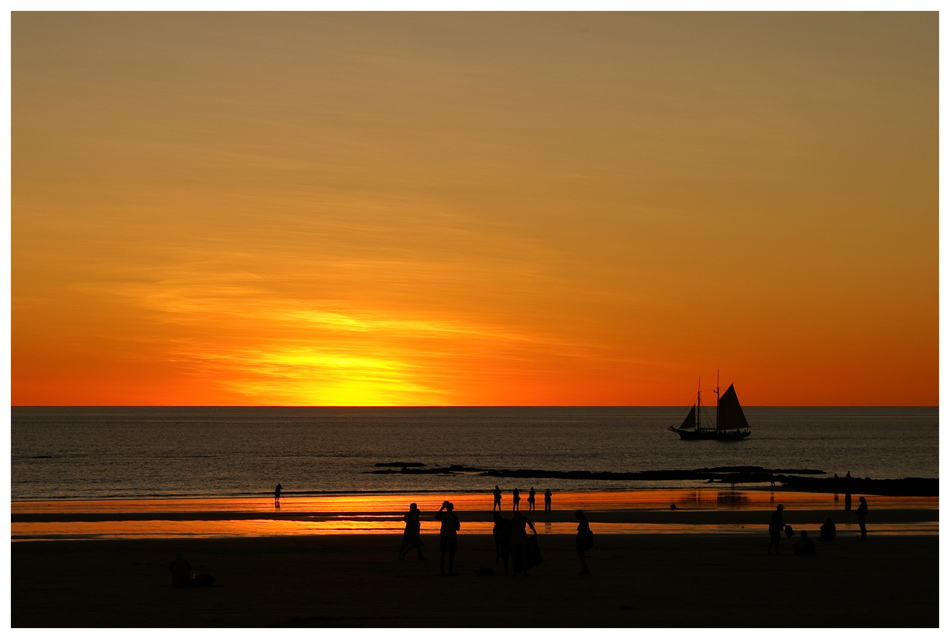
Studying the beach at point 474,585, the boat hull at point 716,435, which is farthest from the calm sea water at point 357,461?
the beach at point 474,585

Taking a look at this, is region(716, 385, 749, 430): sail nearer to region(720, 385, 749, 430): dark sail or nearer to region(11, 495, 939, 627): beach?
region(720, 385, 749, 430): dark sail

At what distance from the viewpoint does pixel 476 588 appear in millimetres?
21734

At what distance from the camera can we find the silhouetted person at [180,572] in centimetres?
2126

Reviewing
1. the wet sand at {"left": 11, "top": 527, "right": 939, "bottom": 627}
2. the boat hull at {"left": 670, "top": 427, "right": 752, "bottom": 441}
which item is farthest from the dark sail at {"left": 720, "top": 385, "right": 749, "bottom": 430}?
the wet sand at {"left": 11, "top": 527, "right": 939, "bottom": 627}

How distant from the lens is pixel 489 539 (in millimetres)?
34594

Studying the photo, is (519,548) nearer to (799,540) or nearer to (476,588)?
(476,588)

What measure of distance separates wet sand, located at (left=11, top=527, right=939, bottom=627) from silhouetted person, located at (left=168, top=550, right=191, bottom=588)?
0.21m

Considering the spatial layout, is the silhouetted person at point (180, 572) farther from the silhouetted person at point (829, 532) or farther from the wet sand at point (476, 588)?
the silhouetted person at point (829, 532)

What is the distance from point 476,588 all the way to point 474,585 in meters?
0.46

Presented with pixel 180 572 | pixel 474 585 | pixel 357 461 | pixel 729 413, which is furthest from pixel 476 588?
pixel 729 413

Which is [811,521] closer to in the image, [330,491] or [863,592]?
[863,592]

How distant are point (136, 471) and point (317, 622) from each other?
90.4m

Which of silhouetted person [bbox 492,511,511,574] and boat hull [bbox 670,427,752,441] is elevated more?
boat hull [bbox 670,427,752,441]

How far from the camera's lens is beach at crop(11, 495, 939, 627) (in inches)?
720
